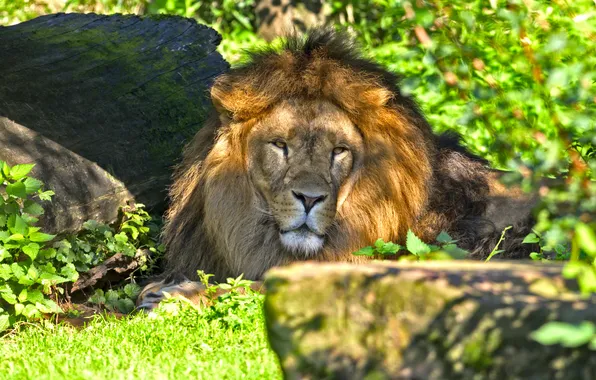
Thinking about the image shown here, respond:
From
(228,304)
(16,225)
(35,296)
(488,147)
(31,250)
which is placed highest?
(488,147)

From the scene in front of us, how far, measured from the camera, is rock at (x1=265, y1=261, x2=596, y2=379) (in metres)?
2.48

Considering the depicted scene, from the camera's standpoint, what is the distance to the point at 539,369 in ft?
8.14

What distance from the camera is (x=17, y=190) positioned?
5.16 m

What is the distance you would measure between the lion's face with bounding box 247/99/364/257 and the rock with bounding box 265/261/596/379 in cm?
268

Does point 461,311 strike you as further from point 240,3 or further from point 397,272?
point 240,3

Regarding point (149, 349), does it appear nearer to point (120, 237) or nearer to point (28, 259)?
point (28, 259)

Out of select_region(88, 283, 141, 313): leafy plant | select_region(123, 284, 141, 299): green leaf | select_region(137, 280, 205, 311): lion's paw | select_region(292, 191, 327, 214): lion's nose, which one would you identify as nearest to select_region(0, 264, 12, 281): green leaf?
select_region(137, 280, 205, 311): lion's paw

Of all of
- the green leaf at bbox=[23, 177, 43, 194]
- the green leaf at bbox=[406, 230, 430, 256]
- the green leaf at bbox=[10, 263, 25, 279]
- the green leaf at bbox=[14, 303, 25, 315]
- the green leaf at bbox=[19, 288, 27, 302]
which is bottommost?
the green leaf at bbox=[14, 303, 25, 315]

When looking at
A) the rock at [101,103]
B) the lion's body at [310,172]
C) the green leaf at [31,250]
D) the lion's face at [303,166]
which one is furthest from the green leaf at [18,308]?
the lion's face at [303,166]

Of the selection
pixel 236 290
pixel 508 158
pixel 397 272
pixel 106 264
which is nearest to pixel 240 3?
pixel 106 264

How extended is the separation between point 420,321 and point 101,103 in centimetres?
478

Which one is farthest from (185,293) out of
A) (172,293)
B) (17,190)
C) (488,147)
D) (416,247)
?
(416,247)

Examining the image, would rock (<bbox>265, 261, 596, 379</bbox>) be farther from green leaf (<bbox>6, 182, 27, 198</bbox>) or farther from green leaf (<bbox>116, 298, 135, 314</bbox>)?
green leaf (<bbox>116, 298, 135, 314</bbox>)

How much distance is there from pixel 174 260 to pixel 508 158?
121 inches
